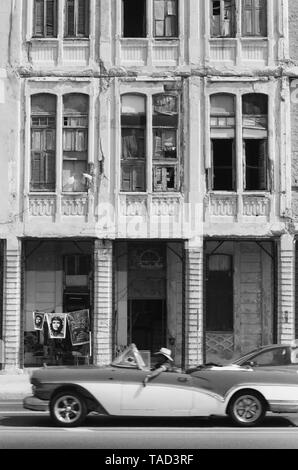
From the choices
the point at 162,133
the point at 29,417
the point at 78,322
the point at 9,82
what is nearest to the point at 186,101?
the point at 162,133

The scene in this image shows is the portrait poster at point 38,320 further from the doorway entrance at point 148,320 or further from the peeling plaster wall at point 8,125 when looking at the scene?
the doorway entrance at point 148,320

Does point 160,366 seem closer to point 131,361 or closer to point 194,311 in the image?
point 131,361

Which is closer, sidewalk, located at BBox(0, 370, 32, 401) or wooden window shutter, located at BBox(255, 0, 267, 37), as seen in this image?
sidewalk, located at BBox(0, 370, 32, 401)

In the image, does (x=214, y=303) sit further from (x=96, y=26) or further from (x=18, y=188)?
(x=96, y=26)

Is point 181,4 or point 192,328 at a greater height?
point 181,4

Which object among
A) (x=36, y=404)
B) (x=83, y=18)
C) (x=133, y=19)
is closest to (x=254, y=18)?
(x=133, y=19)

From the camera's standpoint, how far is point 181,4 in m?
25.9

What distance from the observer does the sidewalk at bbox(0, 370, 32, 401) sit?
21344 mm

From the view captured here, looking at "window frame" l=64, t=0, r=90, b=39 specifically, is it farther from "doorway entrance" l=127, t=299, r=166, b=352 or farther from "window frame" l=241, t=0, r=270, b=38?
"doorway entrance" l=127, t=299, r=166, b=352

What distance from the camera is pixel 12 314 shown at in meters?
25.0

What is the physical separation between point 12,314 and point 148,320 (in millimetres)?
4517

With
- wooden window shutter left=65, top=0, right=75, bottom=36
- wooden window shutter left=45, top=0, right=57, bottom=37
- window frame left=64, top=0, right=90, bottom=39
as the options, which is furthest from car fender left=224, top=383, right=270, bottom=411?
wooden window shutter left=45, top=0, right=57, bottom=37

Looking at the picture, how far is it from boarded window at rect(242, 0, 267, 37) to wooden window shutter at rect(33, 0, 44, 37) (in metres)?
6.00
